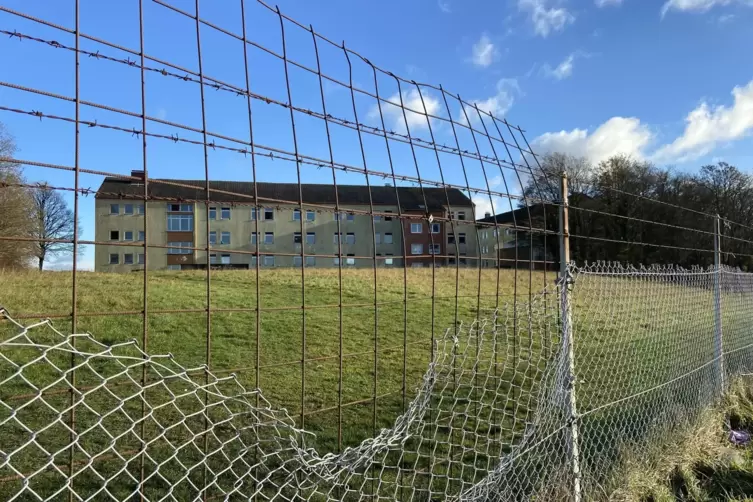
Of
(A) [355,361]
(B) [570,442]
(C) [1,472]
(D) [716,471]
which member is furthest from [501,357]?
(C) [1,472]

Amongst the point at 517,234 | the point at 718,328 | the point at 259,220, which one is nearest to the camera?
the point at 259,220

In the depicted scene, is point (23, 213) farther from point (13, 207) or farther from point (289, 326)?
point (289, 326)

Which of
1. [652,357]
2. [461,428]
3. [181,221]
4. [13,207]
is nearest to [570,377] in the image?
[461,428]

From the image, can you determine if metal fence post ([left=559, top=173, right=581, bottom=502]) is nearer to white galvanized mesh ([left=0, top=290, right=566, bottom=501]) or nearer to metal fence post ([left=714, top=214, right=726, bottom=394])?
white galvanized mesh ([left=0, top=290, right=566, bottom=501])

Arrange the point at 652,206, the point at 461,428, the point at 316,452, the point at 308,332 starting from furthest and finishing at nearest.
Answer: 1. the point at 652,206
2. the point at 308,332
3. the point at 461,428
4. the point at 316,452

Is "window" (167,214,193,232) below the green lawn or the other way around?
the other way around

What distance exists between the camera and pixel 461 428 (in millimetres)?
4684

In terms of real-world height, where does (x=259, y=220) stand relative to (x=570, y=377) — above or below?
above

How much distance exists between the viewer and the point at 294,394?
19.2 feet

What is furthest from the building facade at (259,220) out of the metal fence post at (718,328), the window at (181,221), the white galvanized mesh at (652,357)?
the metal fence post at (718,328)

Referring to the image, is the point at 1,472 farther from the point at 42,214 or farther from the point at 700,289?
the point at 700,289

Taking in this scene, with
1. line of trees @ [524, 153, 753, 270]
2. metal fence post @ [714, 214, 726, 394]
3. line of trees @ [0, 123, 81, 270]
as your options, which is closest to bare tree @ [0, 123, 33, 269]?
line of trees @ [0, 123, 81, 270]

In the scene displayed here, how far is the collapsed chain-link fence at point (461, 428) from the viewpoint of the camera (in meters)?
2.82

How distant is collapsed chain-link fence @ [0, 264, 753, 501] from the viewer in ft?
9.24
